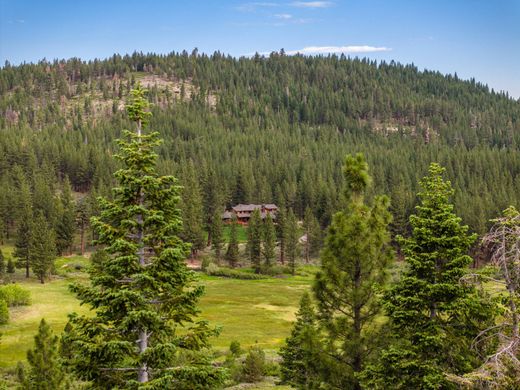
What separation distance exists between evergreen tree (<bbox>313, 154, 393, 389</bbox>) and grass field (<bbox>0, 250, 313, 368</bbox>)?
113 feet

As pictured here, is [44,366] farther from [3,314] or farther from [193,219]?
[193,219]

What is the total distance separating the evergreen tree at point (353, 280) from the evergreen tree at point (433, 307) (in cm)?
165

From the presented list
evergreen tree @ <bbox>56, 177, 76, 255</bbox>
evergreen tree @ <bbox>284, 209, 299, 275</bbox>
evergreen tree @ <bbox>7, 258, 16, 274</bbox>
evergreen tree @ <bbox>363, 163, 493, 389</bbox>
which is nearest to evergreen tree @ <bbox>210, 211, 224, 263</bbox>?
evergreen tree @ <bbox>284, 209, 299, 275</bbox>

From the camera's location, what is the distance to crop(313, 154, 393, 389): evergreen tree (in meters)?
21.2

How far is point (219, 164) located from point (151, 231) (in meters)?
175

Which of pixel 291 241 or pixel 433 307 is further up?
pixel 433 307

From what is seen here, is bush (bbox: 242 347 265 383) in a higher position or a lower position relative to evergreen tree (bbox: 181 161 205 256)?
lower

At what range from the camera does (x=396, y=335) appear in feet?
64.7

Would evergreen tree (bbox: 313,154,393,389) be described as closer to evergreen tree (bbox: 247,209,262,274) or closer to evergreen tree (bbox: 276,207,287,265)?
evergreen tree (bbox: 247,209,262,274)

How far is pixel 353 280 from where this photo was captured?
2181 centimetres

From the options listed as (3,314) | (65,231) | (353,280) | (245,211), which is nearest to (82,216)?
(65,231)

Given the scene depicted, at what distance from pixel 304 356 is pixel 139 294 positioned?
38.5 ft

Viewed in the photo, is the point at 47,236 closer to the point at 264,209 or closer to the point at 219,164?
the point at 264,209

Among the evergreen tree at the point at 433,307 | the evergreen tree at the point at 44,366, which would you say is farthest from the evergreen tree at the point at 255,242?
the evergreen tree at the point at 433,307
